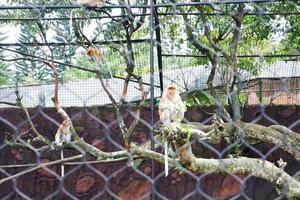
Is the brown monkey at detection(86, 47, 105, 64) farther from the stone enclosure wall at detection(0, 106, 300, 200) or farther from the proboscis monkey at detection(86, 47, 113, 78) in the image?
the stone enclosure wall at detection(0, 106, 300, 200)

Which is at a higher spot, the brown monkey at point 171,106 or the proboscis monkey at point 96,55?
the proboscis monkey at point 96,55

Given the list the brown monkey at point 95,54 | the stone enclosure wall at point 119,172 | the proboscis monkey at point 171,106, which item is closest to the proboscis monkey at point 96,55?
the brown monkey at point 95,54

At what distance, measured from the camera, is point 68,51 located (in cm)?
282

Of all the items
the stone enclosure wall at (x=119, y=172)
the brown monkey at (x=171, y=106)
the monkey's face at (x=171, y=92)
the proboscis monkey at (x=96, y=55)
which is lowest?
the stone enclosure wall at (x=119, y=172)

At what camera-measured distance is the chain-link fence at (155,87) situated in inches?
94.2

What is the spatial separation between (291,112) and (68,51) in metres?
1.58

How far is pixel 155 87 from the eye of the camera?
10.2 feet

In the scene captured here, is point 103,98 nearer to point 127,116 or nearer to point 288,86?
point 127,116

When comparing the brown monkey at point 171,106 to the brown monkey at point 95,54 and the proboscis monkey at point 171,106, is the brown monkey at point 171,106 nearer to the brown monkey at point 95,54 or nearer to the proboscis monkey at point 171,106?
the proboscis monkey at point 171,106

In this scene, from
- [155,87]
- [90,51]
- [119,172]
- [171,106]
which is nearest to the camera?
[171,106]

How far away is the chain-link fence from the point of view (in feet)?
7.85

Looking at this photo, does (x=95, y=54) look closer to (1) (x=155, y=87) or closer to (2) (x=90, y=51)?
(2) (x=90, y=51)

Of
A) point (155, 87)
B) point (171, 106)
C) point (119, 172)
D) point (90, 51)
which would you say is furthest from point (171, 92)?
point (119, 172)

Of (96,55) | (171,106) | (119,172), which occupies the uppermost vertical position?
(96,55)
